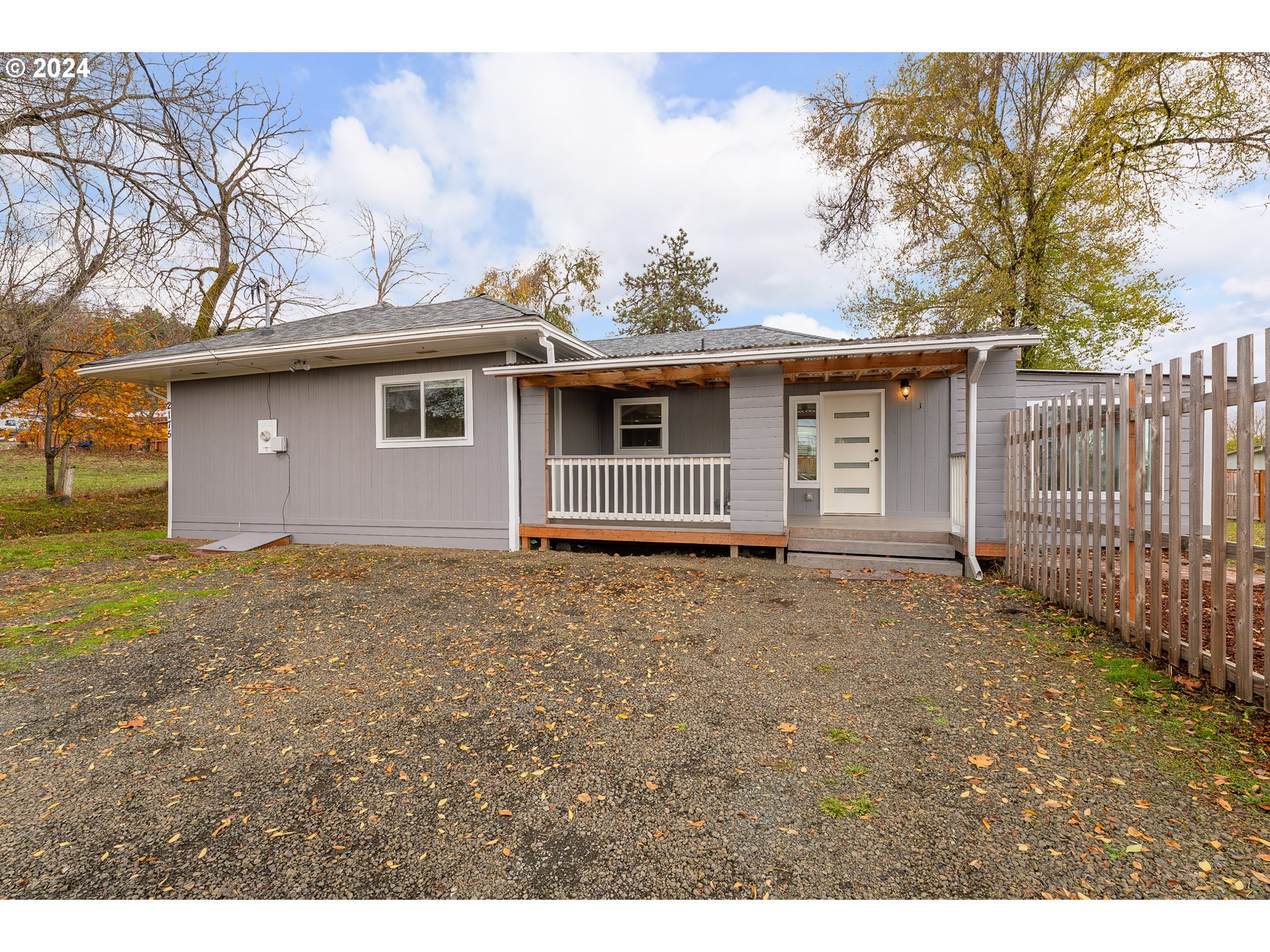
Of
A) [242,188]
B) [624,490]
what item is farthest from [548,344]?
[242,188]

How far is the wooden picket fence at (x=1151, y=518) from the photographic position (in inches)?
112

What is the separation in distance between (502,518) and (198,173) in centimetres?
702

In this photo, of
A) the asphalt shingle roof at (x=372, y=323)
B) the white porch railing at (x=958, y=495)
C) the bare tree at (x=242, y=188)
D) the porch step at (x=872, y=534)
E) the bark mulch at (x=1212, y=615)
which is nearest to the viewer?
the bark mulch at (x=1212, y=615)

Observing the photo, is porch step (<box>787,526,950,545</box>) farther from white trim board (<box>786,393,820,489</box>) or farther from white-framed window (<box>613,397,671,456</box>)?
white-framed window (<box>613,397,671,456</box>)

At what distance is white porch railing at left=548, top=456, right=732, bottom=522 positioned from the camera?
25.0 ft

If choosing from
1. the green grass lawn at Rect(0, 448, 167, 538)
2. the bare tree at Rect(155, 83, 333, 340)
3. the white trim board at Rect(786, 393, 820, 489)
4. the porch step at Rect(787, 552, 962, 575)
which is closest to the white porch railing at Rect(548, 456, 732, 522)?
the porch step at Rect(787, 552, 962, 575)

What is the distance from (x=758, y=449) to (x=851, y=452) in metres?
2.84

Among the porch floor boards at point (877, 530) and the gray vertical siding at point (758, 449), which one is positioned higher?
the gray vertical siding at point (758, 449)

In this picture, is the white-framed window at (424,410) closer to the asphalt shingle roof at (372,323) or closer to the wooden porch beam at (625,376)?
the asphalt shingle roof at (372,323)

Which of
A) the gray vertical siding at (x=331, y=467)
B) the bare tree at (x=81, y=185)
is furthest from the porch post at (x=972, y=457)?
the bare tree at (x=81, y=185)

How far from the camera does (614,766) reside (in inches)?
101

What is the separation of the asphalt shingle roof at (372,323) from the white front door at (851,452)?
5023mm

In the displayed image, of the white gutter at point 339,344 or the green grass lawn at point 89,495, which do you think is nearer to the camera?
the white gutter at point 339,344
